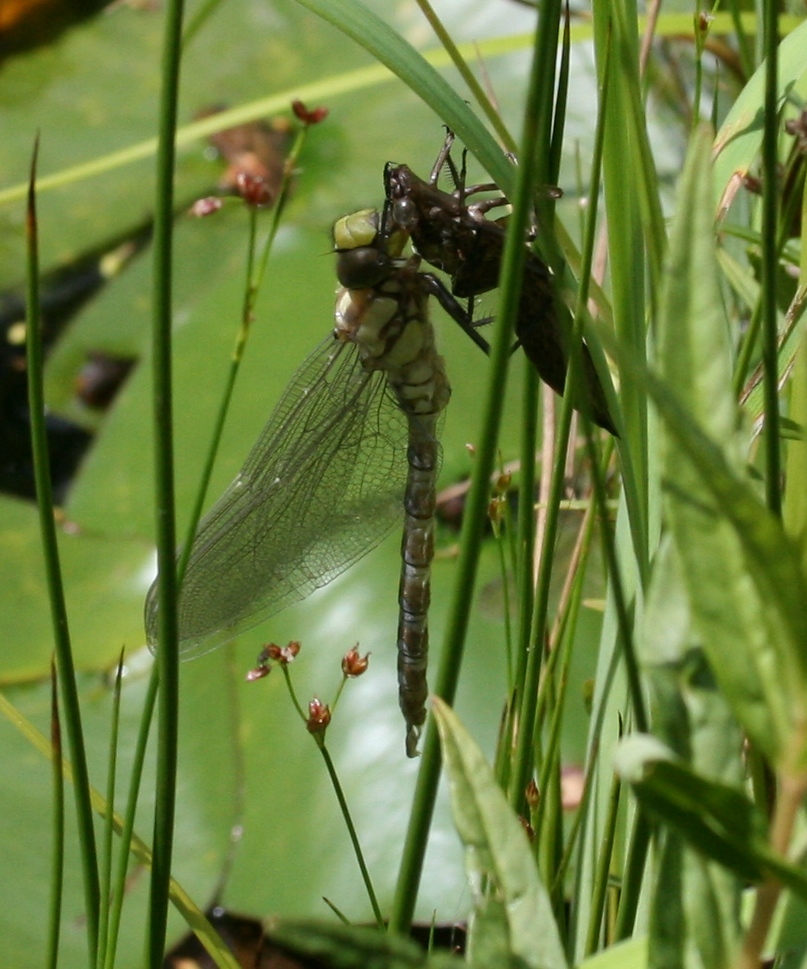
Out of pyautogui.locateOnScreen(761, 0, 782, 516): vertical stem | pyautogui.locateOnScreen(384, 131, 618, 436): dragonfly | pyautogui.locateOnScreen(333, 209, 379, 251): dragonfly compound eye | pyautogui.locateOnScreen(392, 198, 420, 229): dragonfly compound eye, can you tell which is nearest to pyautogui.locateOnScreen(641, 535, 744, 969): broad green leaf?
pyautogui.locateOnScreen(761, 0, 782, 516): vertical stem

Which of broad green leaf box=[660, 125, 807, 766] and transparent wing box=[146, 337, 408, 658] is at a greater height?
transparent wing box=[146, 337, 408, 658]

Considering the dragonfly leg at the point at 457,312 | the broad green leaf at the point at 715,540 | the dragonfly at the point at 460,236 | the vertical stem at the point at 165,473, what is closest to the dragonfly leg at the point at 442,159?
the dragonfly at the point at 460,236

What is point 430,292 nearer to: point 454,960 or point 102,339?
point 454,960

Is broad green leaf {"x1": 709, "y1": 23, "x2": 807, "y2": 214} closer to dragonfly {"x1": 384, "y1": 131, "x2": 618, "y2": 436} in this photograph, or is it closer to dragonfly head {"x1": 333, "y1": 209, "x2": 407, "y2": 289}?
dragonfly {"x1": 384, "y1": 131, "x2": 618, "y2": 436}

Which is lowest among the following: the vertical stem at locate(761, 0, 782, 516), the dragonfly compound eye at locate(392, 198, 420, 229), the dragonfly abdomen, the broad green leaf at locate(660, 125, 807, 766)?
the broad green leaf at locate(660, 125, 807, 766)

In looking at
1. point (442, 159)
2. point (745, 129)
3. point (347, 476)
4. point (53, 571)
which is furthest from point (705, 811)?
point (347, 476)

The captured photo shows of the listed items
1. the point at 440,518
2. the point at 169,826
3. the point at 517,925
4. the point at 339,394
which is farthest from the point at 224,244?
the point at 517,925
